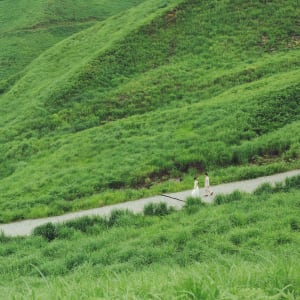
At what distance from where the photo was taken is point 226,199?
16.7 meters

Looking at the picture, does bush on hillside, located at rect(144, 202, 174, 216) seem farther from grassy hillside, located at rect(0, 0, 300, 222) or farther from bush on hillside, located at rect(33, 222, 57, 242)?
bush on hillside, located at rect(33, 222, 57, 242)

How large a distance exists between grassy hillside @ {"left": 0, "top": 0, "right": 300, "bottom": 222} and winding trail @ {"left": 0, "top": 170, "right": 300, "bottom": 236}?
0.54 m

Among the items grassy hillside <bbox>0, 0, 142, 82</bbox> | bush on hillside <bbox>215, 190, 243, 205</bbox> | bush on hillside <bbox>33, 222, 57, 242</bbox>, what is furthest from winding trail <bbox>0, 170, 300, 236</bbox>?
grassy hillside <bbox>0, 0, 142, 82</bbox>

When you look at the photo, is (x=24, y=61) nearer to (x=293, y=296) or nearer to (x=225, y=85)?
(x=225, y=85)

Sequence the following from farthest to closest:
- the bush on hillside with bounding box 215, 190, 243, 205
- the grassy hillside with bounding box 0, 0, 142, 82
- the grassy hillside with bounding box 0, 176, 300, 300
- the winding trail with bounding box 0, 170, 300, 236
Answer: the grassy hillside with bounding box 0, 0, 142, 82 < the winding trail with bounding box 0, 170, 300, 236 < the bush on hillside with bounding box 215, 190, 243, 205 < the grassy hillside with bounding box 0, 176, 300, 300

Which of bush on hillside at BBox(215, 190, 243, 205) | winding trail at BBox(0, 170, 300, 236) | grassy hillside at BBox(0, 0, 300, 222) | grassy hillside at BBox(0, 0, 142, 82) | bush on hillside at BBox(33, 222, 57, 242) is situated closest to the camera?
bush on hillside at BBox(33, 222, 57, 242)

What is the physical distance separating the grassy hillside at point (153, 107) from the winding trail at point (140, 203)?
21.3 inches

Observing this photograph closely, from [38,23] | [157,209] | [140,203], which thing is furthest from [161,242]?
[38,23]

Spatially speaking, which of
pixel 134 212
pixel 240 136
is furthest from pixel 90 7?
pixel 134 212

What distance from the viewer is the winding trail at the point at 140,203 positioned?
17953 mm

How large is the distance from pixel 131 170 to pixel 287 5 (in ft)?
86.8

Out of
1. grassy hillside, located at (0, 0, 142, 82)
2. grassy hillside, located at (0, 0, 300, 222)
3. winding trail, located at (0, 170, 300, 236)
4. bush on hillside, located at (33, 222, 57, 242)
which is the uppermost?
grassy hillside, located at (0, 0, 142, 82)

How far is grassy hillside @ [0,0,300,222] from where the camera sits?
70.3 ft

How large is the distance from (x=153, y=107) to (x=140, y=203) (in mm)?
13537
